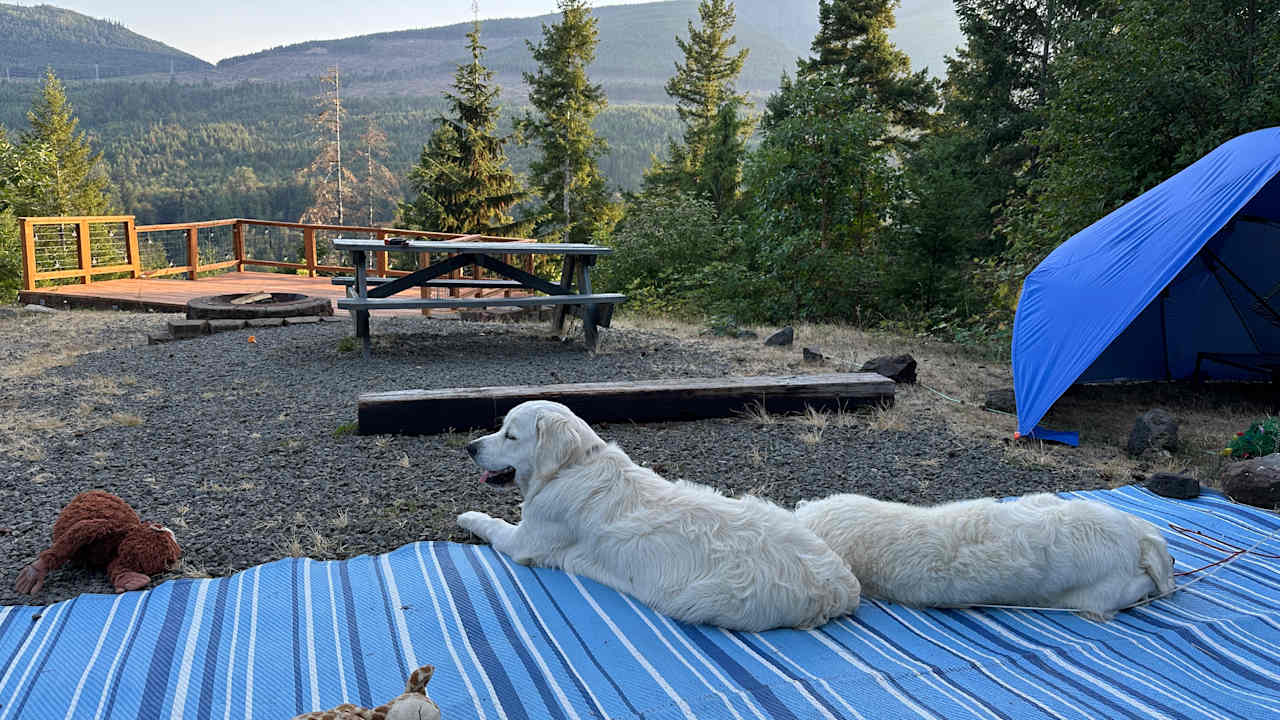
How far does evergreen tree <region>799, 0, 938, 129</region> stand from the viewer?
2520 centimetres

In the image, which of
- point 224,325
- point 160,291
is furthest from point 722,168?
point 224,325

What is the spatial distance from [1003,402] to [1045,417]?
1.00ft

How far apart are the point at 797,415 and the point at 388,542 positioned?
2968 millimetres

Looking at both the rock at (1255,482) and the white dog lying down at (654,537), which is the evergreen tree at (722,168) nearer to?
the rock at (1255,482)

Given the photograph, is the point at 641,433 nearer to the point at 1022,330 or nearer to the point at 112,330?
the point at 1022,330

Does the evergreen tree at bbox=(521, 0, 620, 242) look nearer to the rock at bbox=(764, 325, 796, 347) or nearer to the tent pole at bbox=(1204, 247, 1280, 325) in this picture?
the rock at bbox=(764, 325, 796, 347)

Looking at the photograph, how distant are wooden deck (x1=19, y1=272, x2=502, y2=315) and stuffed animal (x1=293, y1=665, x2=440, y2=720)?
966 cm

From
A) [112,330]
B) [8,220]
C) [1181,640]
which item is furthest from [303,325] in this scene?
[8,220]

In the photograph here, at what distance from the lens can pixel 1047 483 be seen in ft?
13.3

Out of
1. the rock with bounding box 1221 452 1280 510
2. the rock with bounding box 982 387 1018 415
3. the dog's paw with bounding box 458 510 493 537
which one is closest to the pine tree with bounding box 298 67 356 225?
the rock with bounding box 982 387 1018 415

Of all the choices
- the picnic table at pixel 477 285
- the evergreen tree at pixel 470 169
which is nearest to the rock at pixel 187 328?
the picnic table at pixel 477 285

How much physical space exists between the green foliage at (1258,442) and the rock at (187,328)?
29.3ft

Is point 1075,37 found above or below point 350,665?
above

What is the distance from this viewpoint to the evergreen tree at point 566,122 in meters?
33.1
